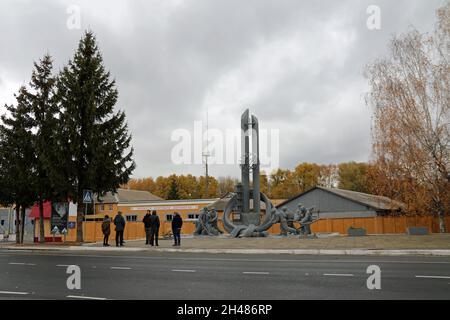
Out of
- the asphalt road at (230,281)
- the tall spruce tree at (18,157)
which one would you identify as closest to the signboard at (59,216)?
the tall spruce tree at (18,157)

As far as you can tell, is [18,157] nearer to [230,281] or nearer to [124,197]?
[230,281]

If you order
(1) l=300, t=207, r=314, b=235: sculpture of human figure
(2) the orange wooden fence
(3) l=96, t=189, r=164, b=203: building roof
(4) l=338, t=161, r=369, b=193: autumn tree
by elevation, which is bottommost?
(2) the orange wooden fence

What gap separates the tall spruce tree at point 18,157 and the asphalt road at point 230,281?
18.6 m

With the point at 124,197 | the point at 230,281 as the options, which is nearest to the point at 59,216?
the point at 230,281

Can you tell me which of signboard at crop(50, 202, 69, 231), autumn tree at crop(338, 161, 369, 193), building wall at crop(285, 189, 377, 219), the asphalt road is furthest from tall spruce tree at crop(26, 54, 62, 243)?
autumn tree at crop(338, 161, 369, 193)

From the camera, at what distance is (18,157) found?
31.9 metres

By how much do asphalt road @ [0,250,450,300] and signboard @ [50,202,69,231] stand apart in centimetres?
2648

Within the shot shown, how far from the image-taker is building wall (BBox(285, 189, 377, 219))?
2002 inches

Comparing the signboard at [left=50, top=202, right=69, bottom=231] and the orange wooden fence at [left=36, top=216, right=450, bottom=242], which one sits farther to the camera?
the orange wooden fence at [left=36, top=216, right=450, bottom=242]

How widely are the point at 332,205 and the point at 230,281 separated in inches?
1753

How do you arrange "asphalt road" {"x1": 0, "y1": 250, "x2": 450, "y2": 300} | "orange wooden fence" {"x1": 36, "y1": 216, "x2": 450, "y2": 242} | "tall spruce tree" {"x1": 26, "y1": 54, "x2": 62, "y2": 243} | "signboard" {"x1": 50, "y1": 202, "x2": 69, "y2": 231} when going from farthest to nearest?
"orange wooden fence" {"x1": 36, "y1": 216, "x2": 450, "y2": 242}
"signboard" {"x1": 50, "y1": 202, "x2": 69, "y2": 231}
"tall spruce tree" {"x1": 26, "y1": 54, "x2": 62, "y2": 243}
"asphalt road" {"x1": 0, "y1": 250, "x2": 450, "y2": 300}

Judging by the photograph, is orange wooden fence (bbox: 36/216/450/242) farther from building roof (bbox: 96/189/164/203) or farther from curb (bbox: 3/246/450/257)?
building roof (bbox: 96/189/164/203)
